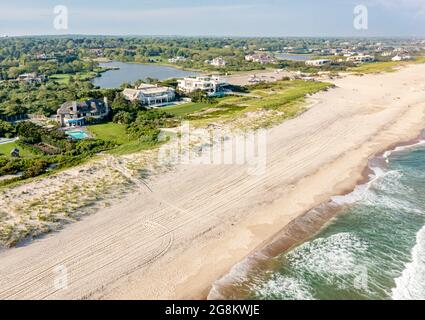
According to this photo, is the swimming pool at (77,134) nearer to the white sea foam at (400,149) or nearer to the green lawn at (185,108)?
the green lawn at (185,108)

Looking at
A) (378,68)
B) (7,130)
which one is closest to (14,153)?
(7,130)

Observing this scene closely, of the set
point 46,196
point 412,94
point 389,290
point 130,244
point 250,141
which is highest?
point 412,94

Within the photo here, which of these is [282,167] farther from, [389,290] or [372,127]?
[372,127]

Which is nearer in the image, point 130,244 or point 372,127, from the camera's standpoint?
point 130,244

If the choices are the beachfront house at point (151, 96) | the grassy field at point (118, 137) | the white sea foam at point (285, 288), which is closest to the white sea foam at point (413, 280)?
the white sea foam at point (285, 288)

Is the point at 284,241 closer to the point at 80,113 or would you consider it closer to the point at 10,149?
the point at 10,149

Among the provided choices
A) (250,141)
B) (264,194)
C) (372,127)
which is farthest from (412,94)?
(264,194)
